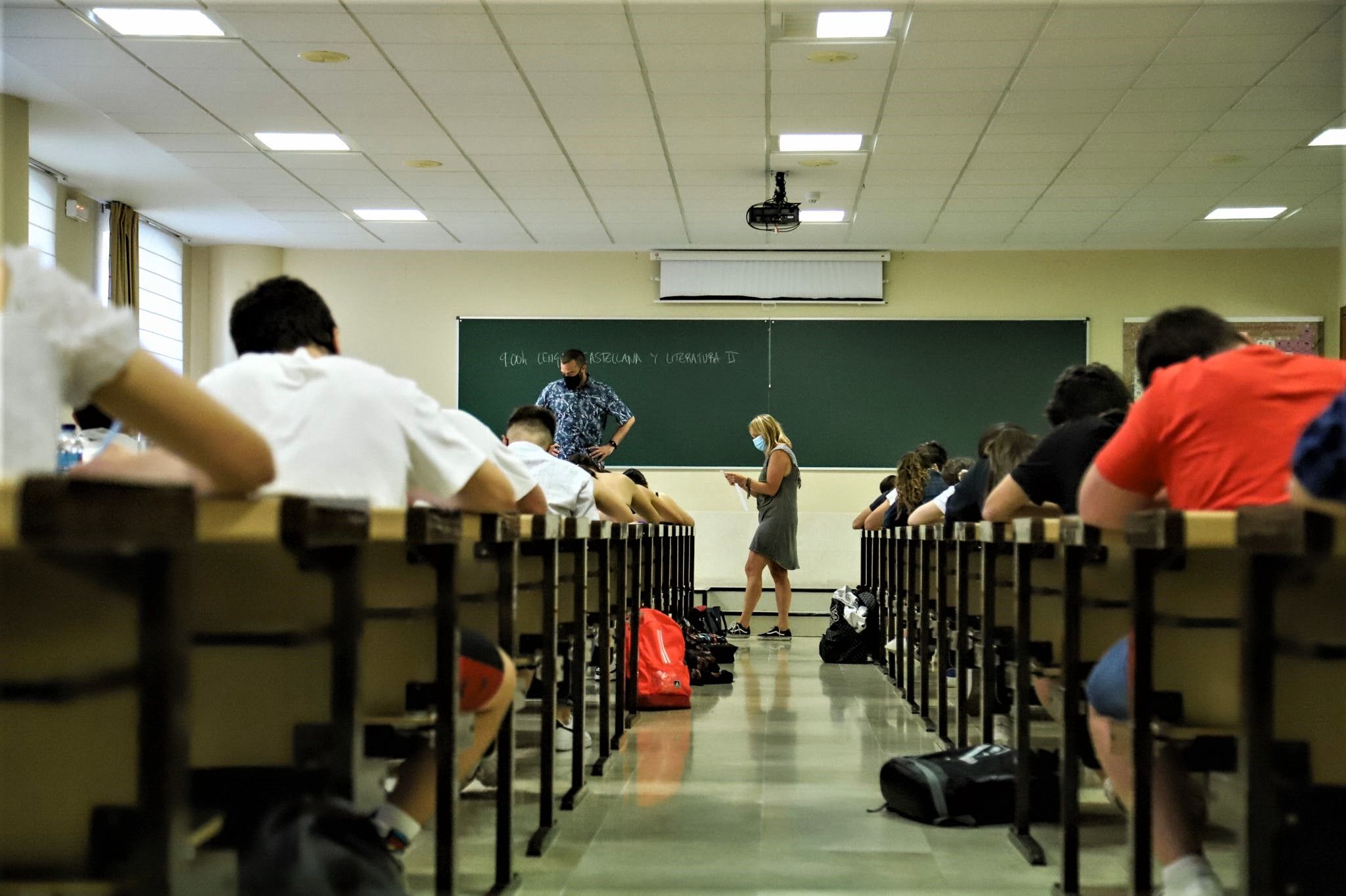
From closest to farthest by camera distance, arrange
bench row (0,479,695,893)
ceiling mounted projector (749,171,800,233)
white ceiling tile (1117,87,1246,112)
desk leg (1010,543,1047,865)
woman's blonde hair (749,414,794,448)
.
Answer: bench row (0,479,695,893) < desk leg (1010,543,1047,865) < white ceiling tile (1117,87,1246,112) < ceiling mounted projector (749,171,800,233) < woman's blonde hair (749,414,794,448)

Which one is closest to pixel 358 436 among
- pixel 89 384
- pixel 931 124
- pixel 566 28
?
pixel 89 384

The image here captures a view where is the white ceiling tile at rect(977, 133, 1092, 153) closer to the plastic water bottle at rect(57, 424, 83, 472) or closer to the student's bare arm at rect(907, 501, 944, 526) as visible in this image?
the student's bare arm at rect(907, 501, 944, 526)

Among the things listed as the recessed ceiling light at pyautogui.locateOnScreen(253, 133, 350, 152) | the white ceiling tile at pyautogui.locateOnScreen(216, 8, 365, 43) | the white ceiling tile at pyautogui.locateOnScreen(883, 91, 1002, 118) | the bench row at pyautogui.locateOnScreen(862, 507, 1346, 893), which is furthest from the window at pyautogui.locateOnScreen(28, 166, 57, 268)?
the bench row at pyautogui.locateOnScreen(862, 507, 1346, 893)

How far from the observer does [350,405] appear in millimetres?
2115

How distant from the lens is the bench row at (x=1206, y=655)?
1301 mm

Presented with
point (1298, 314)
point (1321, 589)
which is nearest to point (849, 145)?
point (1298, 314)

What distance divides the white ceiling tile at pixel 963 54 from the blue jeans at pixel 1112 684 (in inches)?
163

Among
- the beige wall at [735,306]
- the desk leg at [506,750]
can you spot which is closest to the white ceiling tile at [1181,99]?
the beige wall at [735,306]

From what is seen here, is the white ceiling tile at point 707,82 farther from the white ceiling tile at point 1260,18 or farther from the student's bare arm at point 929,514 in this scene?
the student's bare arm at point 929,514

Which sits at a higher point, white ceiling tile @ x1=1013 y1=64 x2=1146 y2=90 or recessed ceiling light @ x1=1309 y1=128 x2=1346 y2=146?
white ceiling tile @ x1=1013 y1=64 x2=1146 y2=90

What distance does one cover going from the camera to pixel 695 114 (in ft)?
22.2

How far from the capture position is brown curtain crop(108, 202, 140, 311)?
9000mm

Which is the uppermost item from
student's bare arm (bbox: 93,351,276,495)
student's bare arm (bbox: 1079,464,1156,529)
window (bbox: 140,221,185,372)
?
window (bbox: 140,221,185,372)

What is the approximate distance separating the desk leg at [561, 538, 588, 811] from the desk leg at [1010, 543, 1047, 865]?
1.03 meters
